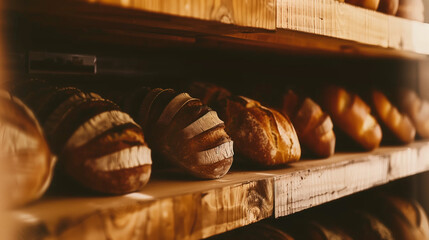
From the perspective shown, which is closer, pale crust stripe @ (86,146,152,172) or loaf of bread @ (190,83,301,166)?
pale crust stripe @ (86,146,152,172)

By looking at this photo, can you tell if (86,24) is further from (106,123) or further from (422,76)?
(422,76)

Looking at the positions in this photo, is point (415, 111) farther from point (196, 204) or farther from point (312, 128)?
point (196, 204)

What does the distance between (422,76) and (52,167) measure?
179 cm

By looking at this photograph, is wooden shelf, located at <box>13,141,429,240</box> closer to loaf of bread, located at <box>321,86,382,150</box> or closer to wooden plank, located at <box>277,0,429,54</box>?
loaf of bread, located at <box>321,86,382,150</box>

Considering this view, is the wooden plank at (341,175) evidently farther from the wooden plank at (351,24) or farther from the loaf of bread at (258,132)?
the wooden plank at (351,24)

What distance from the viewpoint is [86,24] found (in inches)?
31.9

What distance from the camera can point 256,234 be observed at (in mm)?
1109

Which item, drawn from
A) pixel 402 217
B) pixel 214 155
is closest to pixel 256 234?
pixel 214 155

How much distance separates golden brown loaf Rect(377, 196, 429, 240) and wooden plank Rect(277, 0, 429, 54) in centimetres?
59

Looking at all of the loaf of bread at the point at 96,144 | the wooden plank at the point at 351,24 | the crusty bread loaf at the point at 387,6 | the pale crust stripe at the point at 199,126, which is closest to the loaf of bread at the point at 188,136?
the pale crust stripe at the point at 199,126

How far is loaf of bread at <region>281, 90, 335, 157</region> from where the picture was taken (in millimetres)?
1103

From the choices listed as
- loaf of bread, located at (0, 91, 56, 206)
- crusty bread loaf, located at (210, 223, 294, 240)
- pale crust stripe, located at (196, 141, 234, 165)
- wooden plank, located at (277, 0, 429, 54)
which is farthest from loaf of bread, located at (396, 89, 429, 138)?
loaf of bread, located at (0, 91, 56, 206)

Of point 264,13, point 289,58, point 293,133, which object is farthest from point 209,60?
point 264,13

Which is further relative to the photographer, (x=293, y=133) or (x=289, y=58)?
(x=289, y=58)
